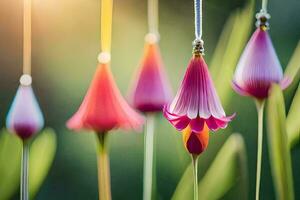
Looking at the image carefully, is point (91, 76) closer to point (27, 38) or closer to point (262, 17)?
point (27, 38)

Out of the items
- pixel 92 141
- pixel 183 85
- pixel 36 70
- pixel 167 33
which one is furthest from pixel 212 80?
pixel 36 70

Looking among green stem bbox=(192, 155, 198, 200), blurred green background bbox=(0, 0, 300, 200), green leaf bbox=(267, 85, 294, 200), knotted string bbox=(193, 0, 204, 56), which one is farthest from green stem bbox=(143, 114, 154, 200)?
green leaf bbox=(267, 85, 294, 200)

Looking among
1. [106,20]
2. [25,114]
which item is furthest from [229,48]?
[25,114]

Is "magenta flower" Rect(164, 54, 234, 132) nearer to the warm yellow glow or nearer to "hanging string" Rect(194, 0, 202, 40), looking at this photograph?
"hanging string" Rect(194, 0, 202, 40)

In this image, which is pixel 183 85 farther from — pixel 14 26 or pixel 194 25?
pixel 14 26

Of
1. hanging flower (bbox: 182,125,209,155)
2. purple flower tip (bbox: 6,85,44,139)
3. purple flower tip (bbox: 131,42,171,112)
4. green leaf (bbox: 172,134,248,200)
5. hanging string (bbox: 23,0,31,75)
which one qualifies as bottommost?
green leaf (bbox: 172,134,248,200)

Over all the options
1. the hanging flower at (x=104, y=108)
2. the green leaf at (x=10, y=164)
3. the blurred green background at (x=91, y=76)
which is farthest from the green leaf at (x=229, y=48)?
the green leaf at (x=10, y=164)

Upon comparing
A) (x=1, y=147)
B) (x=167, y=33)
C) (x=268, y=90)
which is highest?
(x=167, y=33)

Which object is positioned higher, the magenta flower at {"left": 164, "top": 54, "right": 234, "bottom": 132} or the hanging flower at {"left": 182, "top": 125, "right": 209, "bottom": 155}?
the magenta flower at {"left": 164, "top": 54, "right": 234, "bottom": 132}
